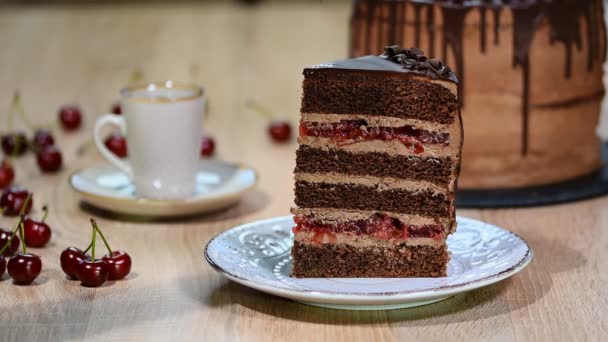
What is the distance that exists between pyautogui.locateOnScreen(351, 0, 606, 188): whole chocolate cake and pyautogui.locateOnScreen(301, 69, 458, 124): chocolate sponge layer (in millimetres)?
898

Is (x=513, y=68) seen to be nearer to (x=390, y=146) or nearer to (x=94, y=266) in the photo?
(x=390, y=146)

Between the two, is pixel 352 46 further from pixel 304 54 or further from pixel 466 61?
pixel 304 54

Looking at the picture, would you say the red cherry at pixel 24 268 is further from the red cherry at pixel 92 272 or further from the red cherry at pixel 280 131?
the red cherry at pixel 280 131

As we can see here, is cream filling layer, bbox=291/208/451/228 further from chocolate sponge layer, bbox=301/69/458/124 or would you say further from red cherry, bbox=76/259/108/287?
red cherry, bbox=76/259/108/287

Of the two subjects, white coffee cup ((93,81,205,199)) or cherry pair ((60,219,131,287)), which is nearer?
cherry pair ((60,219,131,287))

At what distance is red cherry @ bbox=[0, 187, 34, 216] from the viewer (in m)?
3.06

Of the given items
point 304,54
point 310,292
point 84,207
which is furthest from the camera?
point 304,54

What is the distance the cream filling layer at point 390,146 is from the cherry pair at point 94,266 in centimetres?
53

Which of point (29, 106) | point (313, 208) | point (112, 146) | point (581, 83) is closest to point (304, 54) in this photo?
point (29, 106)

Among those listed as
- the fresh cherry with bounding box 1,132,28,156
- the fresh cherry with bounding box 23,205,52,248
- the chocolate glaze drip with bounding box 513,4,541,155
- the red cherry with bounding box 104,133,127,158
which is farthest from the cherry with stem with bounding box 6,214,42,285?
the chocolate glaze drip with bounding box 513,4,541,155

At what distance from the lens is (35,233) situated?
108 inches

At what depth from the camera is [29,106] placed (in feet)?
14.7

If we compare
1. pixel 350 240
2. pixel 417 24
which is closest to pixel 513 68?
pixel 417 24

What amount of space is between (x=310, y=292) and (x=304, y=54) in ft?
11.5
